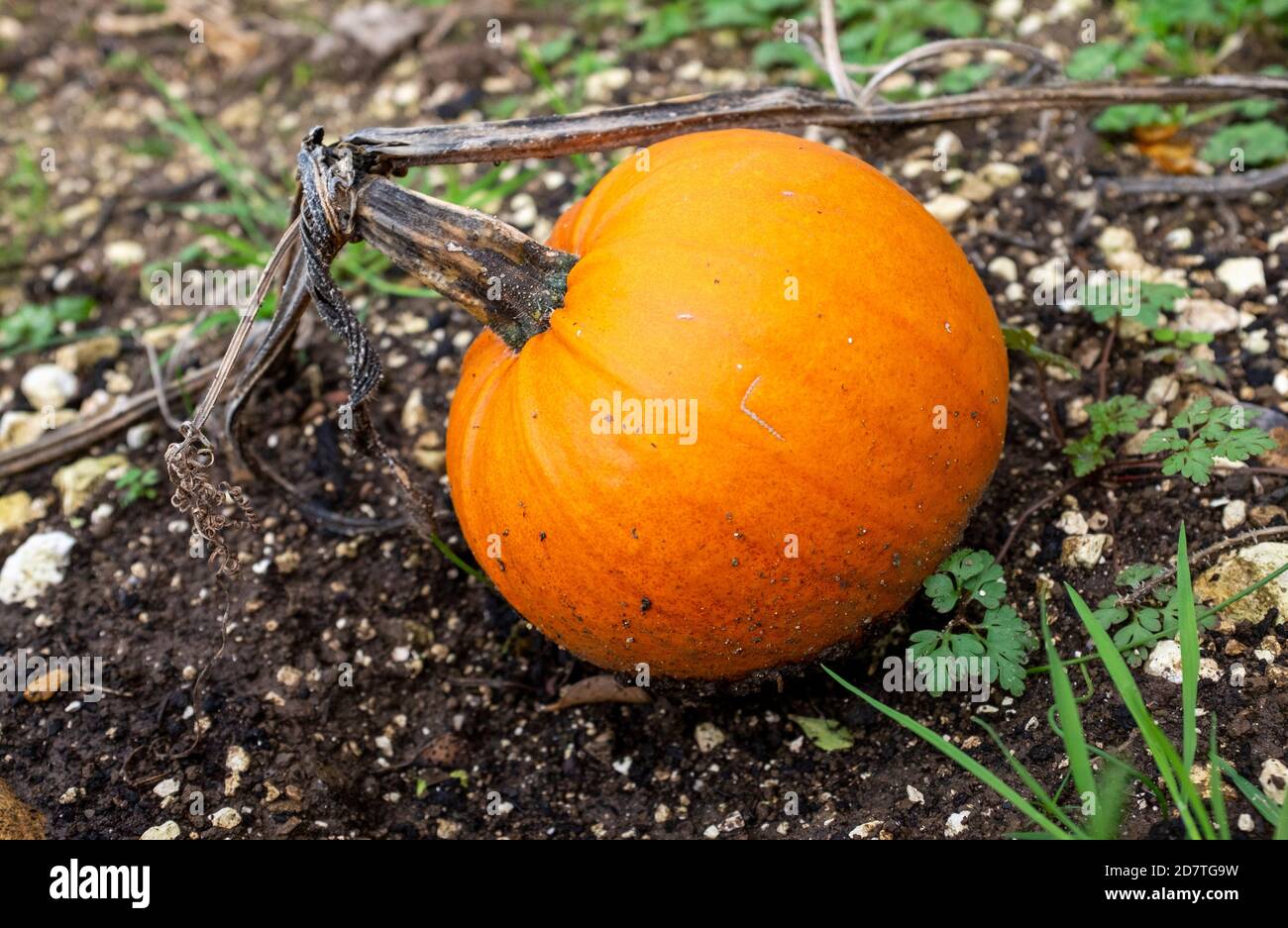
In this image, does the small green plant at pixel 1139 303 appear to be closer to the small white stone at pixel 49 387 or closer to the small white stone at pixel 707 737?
the small white stone at pixel 707 737

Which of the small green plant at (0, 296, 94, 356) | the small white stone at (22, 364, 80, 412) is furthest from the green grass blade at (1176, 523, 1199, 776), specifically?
the small green plant at (0, 296, 94, 356)

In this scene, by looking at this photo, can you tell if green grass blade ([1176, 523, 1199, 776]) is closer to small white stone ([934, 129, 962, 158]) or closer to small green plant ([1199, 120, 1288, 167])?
small green plant ([1199, 120, 1288, 167])

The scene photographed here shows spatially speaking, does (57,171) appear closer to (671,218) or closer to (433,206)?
(433,206)

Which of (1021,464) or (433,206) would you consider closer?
(433,206)

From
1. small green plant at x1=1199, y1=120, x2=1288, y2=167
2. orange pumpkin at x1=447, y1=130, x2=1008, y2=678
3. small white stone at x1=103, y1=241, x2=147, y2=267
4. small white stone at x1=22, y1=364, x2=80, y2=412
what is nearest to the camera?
orange pumpkin at x1=447, y1=130, x2=1008, y2=678

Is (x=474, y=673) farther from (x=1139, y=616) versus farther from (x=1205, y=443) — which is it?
(x=1205, y=443)
